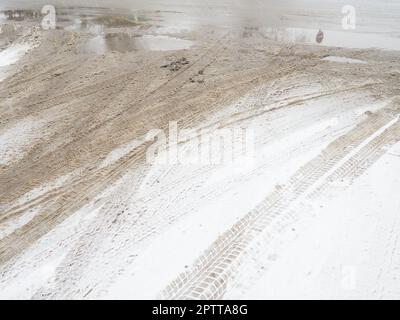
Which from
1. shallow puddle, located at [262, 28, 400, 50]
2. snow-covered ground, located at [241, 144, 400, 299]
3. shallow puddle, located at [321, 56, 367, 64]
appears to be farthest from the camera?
shallow puddle, located at [262, 28, 400, 50]

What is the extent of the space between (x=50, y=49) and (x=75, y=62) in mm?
1698

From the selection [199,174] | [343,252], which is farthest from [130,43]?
[343,252]

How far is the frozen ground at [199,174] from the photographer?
196 inches

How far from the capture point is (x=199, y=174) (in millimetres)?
6715

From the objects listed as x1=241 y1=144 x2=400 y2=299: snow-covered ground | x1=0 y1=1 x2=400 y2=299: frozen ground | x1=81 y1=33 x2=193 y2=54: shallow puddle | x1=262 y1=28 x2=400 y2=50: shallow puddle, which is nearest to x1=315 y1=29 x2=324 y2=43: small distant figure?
x1=262 y1=28 x2=400 y2=50: shallow puddle

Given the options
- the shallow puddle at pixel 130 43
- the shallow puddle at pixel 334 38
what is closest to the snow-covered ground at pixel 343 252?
the shallow puddle at pixel 334 38

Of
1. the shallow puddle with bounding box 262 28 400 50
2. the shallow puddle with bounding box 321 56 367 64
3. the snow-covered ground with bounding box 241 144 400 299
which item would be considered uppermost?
the shallow puddle with bounding box 262 28 400 50

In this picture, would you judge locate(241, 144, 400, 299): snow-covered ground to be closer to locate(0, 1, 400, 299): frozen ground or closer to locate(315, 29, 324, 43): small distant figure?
locate(0, 1, 400, 299): frozen ground

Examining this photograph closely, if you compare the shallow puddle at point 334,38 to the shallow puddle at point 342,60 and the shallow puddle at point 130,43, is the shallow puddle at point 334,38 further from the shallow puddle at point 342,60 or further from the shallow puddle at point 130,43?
the shallow puddle at point 130,43

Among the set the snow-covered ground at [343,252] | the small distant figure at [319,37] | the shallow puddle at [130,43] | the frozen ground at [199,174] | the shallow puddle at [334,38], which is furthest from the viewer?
the small distant figure at [319,37]

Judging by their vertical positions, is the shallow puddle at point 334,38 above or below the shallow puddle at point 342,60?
above

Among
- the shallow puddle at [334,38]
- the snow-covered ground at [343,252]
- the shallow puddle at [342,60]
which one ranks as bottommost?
the snow-covered ground at [343,252]

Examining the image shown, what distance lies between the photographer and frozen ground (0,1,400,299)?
4977 mm

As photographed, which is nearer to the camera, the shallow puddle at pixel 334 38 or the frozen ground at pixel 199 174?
the frozen ground at pixel 199 174
